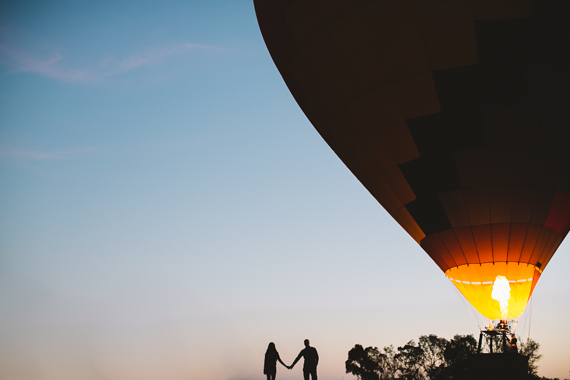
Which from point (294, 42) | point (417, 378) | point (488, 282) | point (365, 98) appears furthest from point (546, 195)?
point (417, 378)

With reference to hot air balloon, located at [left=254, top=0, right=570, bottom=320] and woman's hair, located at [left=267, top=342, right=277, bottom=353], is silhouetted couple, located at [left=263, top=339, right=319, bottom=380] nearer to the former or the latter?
woman's hair, located at [left=267, top=342, right=277, bottom=353]

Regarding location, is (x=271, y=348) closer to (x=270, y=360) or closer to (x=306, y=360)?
(x=270, y=360)

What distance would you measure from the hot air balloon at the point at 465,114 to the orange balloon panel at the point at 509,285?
0.7 inches

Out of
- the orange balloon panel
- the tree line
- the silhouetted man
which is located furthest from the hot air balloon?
the tree line

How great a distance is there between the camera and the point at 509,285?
8.24m

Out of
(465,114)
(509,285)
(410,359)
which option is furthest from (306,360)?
(410,359)

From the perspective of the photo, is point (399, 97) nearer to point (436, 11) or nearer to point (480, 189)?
point (436, 11)

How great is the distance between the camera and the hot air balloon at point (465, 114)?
7762mm

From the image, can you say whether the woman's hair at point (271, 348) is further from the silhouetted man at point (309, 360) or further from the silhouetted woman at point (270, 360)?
the silhouetted man at point (309, 360)

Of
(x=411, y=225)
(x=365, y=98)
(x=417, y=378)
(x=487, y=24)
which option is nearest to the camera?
(x=487, y=24)

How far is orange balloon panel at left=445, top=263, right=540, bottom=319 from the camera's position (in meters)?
8.27

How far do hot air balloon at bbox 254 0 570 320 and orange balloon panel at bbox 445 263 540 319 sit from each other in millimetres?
19

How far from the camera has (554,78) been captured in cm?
779

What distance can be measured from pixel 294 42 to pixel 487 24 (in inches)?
126
